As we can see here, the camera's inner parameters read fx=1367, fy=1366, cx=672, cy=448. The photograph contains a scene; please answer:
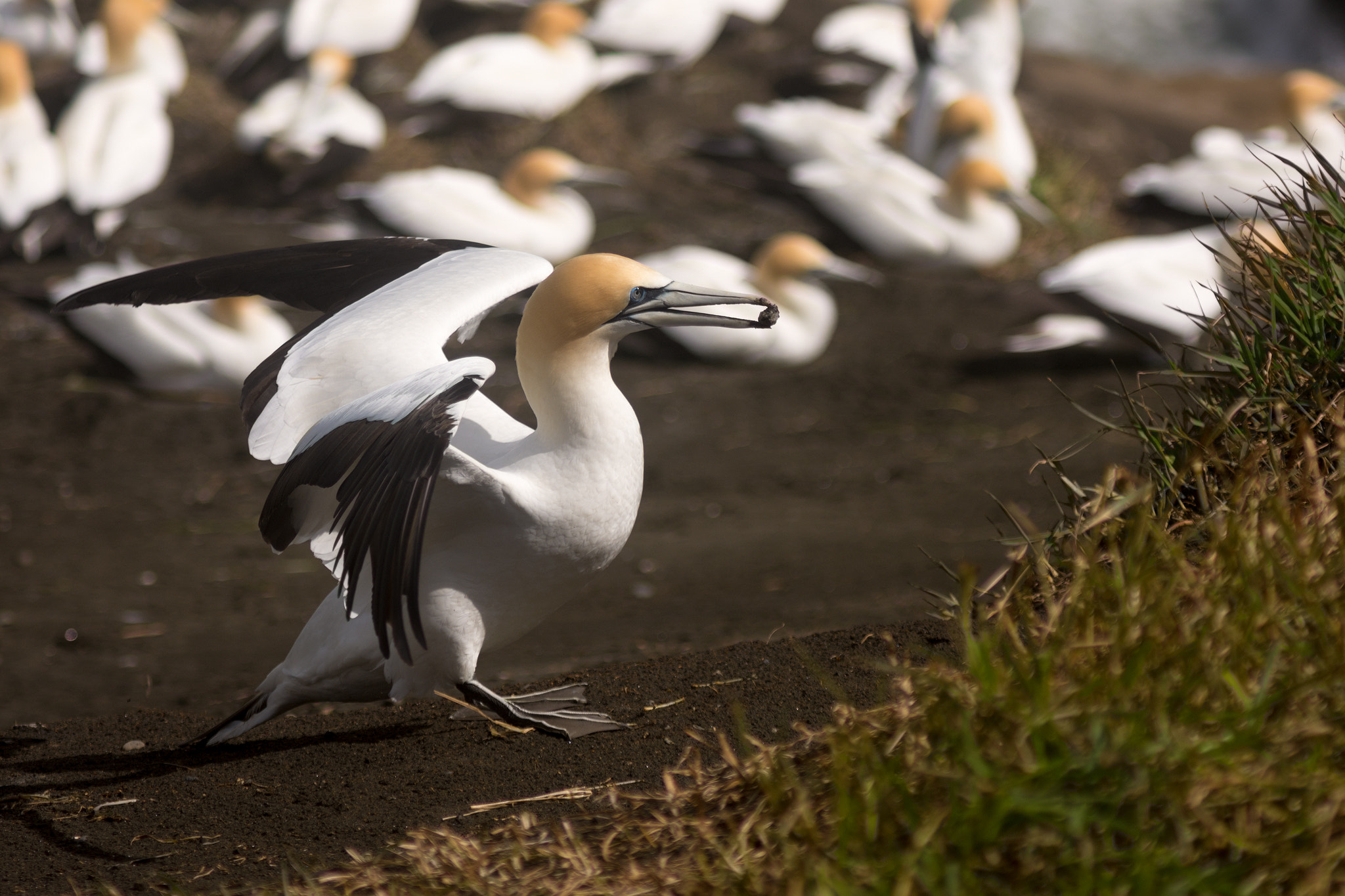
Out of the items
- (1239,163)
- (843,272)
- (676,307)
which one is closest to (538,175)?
(843,272)

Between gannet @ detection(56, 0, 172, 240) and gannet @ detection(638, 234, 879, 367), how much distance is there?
12.4 feet

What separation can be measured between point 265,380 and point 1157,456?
2423mm

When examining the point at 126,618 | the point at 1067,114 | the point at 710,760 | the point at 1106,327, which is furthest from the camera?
the point at 1067,114

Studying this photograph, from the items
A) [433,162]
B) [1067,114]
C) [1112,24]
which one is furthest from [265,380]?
[1112,24]

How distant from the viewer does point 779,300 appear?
30.5 ft

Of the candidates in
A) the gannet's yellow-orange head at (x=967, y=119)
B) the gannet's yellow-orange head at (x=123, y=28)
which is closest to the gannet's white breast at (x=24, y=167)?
the gannet's yellow-orange head at (x=123, y=28)

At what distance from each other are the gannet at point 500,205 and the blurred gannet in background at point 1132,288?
3333 mm

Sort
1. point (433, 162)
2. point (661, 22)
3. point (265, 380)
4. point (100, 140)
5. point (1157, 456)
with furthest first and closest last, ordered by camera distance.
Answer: point (661, 22)
point (433, 162)
point (100, 140)
point (265, 380)
point (1157, 456)

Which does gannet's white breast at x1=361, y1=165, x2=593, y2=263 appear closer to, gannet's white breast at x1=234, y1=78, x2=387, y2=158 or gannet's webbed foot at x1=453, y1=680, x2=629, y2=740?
gannet's white breast at x1=234, y1=78, x2=387, y2=158

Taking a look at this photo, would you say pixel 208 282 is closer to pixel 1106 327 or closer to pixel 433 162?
pixel 1106 327

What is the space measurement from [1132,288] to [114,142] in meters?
7.22

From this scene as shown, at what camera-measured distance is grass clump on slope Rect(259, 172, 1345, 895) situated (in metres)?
1.95

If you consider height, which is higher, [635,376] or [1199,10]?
[1199,10]

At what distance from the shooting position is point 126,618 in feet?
19.5
